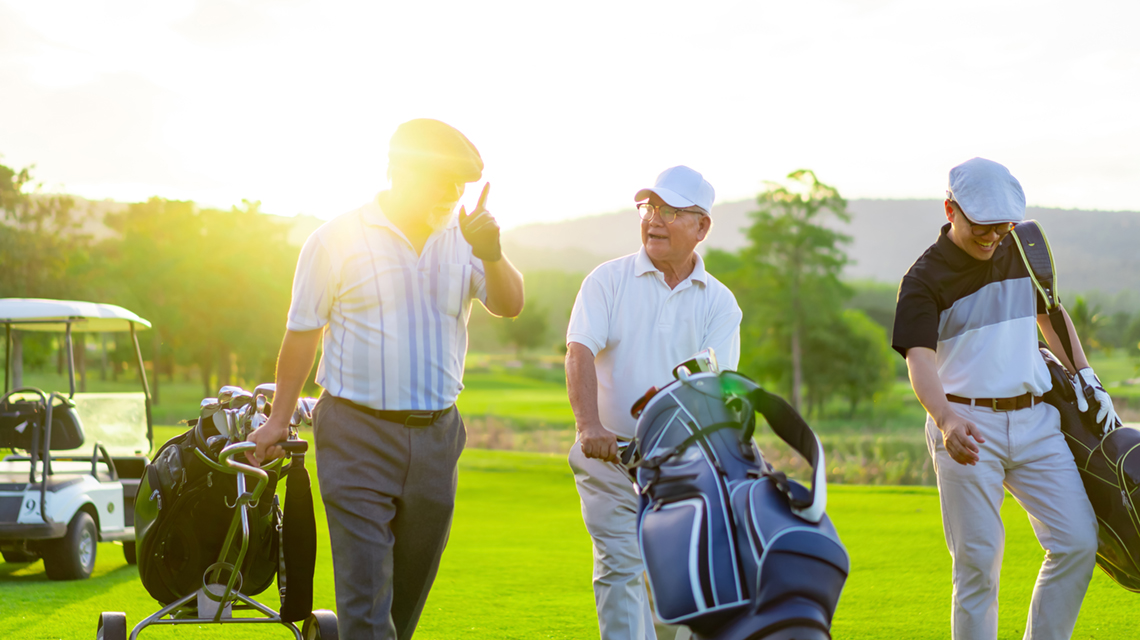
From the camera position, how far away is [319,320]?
3197 mm

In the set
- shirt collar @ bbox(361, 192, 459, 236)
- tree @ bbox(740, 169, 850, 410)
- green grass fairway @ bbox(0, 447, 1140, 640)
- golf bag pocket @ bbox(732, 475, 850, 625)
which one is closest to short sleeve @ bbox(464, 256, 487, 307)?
shirt collar @ bbox(361, 192, 459, 236)

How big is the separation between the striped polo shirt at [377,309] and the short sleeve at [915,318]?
167 cm

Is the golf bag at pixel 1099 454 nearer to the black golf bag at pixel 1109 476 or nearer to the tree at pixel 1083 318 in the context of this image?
the black golf bag at pixel 1109 476

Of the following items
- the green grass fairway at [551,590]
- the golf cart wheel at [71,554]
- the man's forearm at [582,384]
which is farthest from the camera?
the golf cart wheel at [71,554]

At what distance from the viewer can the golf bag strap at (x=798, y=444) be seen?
83.2 inches

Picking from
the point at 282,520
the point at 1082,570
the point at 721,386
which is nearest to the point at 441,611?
the point at 282,520

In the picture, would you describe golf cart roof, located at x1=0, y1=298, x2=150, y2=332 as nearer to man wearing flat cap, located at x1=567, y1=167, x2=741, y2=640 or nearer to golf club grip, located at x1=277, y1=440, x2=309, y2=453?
golf club grip, located at x1=277, y1=440, x2=309, y2=453

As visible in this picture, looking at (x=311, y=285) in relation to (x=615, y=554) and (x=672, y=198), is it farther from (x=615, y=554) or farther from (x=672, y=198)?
(x=615, y=554)

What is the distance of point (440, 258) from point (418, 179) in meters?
0.27

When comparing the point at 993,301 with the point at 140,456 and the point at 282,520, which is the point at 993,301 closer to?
the point at 282,520

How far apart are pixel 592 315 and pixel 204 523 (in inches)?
66.6

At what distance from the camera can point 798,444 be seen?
2307mm

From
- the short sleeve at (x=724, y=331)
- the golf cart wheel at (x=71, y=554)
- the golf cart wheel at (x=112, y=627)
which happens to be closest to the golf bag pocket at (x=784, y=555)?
the short sleeve at (x=724, y=331)

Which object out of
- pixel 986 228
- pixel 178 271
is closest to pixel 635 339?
pixel 986 228
